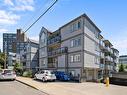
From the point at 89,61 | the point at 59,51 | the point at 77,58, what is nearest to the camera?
the point at 77,58

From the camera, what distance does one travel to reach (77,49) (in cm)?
4203

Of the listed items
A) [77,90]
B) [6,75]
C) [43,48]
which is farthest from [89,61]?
[77,90]

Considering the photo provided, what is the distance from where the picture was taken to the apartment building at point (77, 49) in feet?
134

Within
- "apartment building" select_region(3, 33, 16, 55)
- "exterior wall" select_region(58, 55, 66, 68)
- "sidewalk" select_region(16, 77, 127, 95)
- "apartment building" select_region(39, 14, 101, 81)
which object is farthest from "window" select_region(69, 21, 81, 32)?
"sidewalk" select_region(16, 77, 127, 95)

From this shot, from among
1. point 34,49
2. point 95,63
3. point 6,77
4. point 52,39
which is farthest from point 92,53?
point 34,49

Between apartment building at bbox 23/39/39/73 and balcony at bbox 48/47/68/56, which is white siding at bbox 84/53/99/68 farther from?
apartment building at bbox 23/39/39/73

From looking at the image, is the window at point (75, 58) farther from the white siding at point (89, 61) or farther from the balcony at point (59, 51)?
the balcony at point (59, 51)

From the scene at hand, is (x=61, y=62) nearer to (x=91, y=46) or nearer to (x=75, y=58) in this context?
(x=75, y=58)

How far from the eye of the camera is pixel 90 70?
47.8 meters

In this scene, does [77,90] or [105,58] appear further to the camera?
[105,58]

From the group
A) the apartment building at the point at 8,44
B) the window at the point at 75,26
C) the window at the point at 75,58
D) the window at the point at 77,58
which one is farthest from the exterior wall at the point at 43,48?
the window at the point at 77,58

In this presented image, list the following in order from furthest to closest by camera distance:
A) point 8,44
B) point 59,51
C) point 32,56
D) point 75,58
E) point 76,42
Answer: point 32,56
point 8,44
point 59,51
point 75,58
point 76,42

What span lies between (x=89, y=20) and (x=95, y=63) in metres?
9.09

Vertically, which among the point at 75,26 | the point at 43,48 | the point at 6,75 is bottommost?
the point at 6,75
